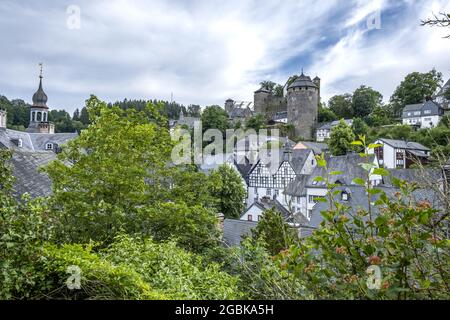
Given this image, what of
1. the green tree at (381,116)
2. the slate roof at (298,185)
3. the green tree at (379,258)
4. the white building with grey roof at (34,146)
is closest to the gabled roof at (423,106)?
the green tree at (381,116)

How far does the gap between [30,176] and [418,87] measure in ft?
209

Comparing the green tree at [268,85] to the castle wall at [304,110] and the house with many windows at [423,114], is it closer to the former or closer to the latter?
the castle wall at [304,110]

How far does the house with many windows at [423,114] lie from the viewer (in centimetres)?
5250

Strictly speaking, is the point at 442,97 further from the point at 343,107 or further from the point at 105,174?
the point at 105,174

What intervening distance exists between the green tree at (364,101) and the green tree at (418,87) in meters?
5.42

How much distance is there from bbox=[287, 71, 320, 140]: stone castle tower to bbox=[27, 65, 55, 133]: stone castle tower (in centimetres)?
3843

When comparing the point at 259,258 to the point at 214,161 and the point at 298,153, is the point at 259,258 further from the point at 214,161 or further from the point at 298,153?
the point at 214,161

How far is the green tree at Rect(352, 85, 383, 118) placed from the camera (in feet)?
217

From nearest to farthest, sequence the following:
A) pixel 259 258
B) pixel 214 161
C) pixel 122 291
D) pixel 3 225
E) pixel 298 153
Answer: pixel 3 225, pixel 122 291, pixel 259 258, pixel 298 153, pixel 214 161

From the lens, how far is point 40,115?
47.2 metres

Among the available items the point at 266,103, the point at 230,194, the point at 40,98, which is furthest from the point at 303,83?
the point at 40,98
